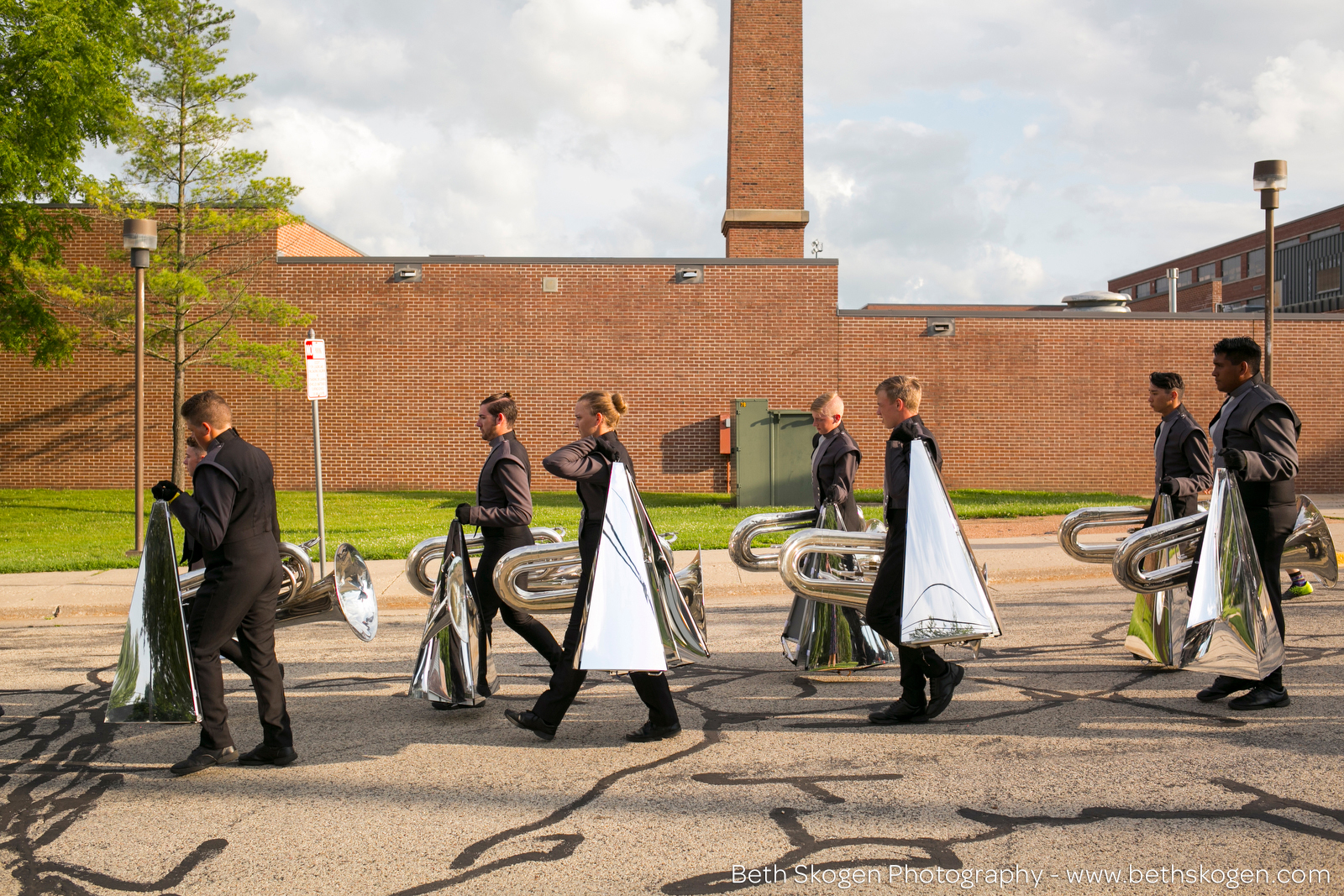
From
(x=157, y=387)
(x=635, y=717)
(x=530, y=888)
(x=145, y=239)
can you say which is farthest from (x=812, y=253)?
(x=530, y=888)

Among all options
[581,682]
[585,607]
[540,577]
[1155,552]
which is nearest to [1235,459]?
[1155,552]

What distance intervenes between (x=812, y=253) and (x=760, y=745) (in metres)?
28.9

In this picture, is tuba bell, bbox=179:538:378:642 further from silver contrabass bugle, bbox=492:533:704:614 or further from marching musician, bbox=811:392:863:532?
marching musician, bbox=811:392:863:532

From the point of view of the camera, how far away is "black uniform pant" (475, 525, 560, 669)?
5.70 metres

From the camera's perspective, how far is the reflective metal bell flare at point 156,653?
4.54m

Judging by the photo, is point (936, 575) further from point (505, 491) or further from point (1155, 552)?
point (505, 491)

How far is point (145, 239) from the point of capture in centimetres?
1264

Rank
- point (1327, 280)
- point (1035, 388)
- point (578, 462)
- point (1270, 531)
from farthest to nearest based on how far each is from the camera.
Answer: point (1327, 280) < point (1035, 388) < point (1270, 531) < point (578, 462)

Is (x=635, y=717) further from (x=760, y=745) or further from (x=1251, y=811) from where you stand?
(x=1251, y=811)

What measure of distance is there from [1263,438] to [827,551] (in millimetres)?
2412

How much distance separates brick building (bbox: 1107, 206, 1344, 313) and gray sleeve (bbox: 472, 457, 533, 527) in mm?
27496

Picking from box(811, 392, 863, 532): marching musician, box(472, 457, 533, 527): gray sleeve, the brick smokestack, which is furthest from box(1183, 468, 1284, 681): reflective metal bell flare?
the brick smokestack

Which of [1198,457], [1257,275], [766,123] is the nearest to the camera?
[1198,457]

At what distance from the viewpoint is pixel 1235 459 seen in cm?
507
